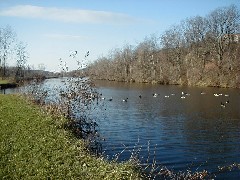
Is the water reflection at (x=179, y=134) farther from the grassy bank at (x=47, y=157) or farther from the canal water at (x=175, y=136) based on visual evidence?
the grassy bank at (x=47, y=157)

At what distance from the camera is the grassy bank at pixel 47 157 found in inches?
452

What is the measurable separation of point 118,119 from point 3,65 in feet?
232

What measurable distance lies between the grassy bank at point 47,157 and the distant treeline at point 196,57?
5929 cm

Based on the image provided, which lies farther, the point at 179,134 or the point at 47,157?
the point at 179,134

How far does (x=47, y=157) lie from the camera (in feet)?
43.6

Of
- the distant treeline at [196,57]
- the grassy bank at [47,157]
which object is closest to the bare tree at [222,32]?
the distant treeline at [196,57]

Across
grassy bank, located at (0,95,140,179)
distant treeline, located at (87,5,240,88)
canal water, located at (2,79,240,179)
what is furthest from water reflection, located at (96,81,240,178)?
distant treeline, located at (87,5,240,88)

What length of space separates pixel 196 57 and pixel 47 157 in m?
83.5

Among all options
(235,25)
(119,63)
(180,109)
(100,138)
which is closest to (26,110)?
(100,138)

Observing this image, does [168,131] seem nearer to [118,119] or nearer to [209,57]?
[118,119]

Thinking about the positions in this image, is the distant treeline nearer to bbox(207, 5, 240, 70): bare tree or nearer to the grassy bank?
bbox(207, 5, 240, 70): bare tree

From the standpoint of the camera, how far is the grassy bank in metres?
11.5

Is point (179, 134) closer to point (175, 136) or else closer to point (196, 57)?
point (175, 136)

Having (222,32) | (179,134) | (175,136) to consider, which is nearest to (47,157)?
(175,136)
